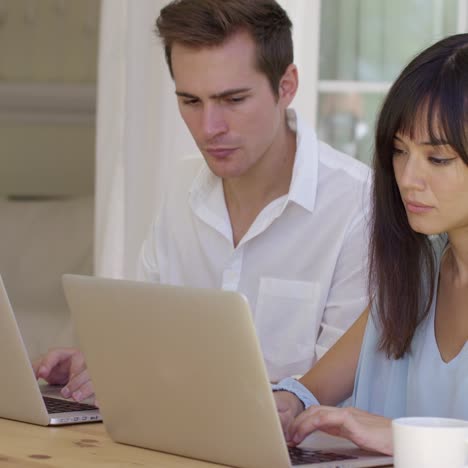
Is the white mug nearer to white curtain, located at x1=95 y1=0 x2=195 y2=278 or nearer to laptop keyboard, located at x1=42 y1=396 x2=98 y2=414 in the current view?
laptop keyboard, located at x1=42 y1=396 x2=98 y2=414

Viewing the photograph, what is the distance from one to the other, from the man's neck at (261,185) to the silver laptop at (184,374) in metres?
0.96

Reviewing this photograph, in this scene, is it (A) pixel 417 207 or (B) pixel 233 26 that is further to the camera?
→ (B) pixel 233 26

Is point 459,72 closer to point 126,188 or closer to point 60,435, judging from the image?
point 60,435

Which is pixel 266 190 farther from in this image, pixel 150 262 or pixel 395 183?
pixel 395 183

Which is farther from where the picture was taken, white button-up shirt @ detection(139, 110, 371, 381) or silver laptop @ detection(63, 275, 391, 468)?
white button-up shirt @ detection(139, 110, 371, 381)

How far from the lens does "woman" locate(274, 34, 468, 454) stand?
1.60 meters

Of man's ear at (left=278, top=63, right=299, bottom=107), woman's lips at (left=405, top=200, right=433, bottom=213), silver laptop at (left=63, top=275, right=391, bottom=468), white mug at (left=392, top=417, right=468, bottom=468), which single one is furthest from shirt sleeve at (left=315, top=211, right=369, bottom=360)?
white mug at (left=392, top=417, right=468, bottom=468)

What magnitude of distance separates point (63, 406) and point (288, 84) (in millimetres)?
984

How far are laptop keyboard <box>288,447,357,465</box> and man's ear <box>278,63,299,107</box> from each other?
3.64ft

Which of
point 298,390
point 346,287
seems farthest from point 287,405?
point 346,287

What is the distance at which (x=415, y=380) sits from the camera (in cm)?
178

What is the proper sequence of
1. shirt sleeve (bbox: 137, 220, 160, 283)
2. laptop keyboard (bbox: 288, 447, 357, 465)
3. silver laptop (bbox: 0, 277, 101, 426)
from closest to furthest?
laptop keyboard (bbox: 288, 447, 357, 465) → silver laptop (bbox: 0, 277, 101, 426) → shirt sleeve (bbox: 137, 220, 160, 283)

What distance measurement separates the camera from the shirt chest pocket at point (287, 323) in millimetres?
2367

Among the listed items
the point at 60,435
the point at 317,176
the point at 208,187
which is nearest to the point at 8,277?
the point at 208,187
